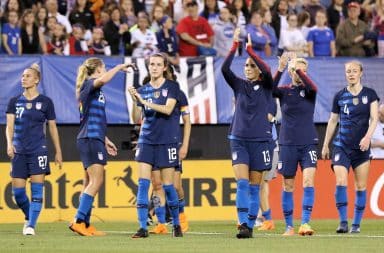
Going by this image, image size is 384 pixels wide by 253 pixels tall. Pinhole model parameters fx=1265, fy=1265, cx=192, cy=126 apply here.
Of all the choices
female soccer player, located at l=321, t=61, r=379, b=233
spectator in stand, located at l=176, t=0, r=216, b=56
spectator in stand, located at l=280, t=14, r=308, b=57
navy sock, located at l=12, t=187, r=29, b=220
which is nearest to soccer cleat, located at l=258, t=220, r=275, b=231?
female soccer player, located at l=321, t=61, r=379, b=233

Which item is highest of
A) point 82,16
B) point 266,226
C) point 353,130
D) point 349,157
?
point 82,16

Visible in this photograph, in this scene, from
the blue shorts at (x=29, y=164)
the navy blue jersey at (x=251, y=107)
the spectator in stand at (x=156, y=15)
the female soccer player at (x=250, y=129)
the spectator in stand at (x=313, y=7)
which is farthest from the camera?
the spectator in stand at (x=313, y=7)

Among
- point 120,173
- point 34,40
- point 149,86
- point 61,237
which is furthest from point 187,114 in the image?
point 34,40

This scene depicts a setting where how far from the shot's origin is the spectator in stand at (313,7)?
27.1 metres

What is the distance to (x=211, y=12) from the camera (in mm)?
25906

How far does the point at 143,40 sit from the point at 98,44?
88 centimetres

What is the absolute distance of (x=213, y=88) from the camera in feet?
78.0

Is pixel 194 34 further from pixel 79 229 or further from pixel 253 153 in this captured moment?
pixel 253 153

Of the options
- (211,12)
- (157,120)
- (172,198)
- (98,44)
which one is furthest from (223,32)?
(172,198)

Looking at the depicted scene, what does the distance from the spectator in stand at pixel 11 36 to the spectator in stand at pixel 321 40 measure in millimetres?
5980

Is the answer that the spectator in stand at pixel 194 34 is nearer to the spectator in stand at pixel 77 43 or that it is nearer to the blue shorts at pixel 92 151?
the spectator in stand at pixel 77 43

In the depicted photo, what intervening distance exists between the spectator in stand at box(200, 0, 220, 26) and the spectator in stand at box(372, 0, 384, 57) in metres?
3.34

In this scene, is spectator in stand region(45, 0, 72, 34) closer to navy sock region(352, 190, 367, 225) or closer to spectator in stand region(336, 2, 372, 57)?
spectator in stand region(336, 2, 372, 57)

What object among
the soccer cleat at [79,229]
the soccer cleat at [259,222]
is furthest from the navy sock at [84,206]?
the soccer cleat at [259,222]
